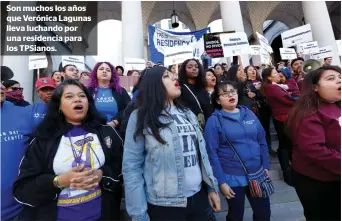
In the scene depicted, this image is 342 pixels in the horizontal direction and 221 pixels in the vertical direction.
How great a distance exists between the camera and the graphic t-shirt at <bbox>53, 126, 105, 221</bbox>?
1617 mm

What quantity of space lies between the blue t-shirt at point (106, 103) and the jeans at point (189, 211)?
1.62 m

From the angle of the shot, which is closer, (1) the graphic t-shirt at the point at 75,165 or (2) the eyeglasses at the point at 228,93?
(1) the graphic t-shirt at the point at 75,165

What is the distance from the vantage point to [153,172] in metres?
1.63

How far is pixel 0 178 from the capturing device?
1833 millimetres

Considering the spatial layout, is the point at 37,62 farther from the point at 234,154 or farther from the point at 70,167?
the point at 234,154

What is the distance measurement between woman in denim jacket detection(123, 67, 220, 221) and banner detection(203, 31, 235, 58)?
4996mm

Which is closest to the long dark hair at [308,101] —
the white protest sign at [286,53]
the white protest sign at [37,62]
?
the white protest sign at [286,53]

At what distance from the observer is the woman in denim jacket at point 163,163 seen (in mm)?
1590

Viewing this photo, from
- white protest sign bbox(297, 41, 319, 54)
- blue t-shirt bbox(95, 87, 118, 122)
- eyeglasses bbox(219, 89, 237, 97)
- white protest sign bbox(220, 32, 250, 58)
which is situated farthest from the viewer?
white protest sign bbox(297, 41, 319, 54)

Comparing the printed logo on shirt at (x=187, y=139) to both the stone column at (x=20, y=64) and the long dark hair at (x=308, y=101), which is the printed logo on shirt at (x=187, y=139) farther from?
the stone column at (x=20, y=64)

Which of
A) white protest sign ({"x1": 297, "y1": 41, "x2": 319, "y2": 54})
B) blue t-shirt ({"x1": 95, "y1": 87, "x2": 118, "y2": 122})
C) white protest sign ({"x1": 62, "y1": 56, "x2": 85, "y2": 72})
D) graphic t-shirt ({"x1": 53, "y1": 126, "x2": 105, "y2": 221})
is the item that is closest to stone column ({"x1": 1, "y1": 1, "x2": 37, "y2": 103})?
white protest sign ({"x1": 62, "y1": 56, "x2": 85, "y2": 72})

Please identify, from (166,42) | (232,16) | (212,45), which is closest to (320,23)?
(232,16)

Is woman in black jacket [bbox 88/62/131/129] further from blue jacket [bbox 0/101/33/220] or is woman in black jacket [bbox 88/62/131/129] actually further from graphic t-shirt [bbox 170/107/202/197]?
graphic t-shirt [bbox 170/107/202/197]

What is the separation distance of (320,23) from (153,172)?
41.4ft
